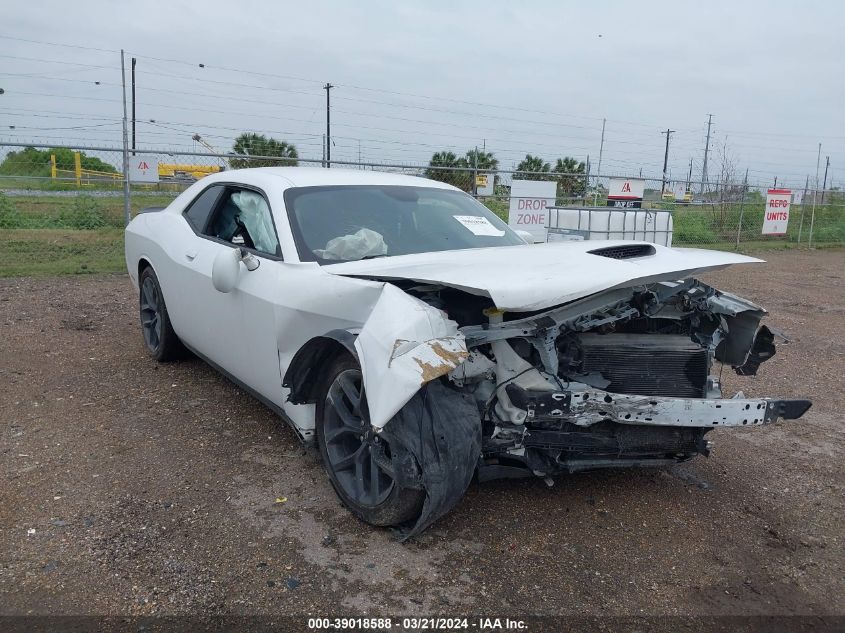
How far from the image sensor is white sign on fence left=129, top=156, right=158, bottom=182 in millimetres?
10570

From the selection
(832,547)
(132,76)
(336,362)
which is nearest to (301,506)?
(336,362)

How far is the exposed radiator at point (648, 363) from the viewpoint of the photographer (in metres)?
3.25

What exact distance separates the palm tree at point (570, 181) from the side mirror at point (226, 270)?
12.1 meters

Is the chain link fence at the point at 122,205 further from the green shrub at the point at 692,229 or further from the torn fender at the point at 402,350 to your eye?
the torn fender at the point at 402,350

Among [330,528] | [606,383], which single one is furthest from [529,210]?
[330,528]

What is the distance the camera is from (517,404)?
299cm

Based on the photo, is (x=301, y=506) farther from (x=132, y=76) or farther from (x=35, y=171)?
(x=132, y=76)

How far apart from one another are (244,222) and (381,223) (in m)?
0.91

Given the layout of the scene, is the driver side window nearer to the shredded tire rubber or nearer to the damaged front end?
the shredded tire rubber

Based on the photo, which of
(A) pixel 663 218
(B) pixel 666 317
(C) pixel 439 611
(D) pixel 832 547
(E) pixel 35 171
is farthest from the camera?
(E) pixel 35 171

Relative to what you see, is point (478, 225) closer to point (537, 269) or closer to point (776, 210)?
point (537, 269)

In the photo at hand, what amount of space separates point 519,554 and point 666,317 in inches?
52.9

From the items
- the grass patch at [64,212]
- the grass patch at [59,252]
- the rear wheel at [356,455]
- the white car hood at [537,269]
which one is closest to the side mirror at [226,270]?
the white car hood at [537,269]

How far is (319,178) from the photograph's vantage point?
4.43 m
